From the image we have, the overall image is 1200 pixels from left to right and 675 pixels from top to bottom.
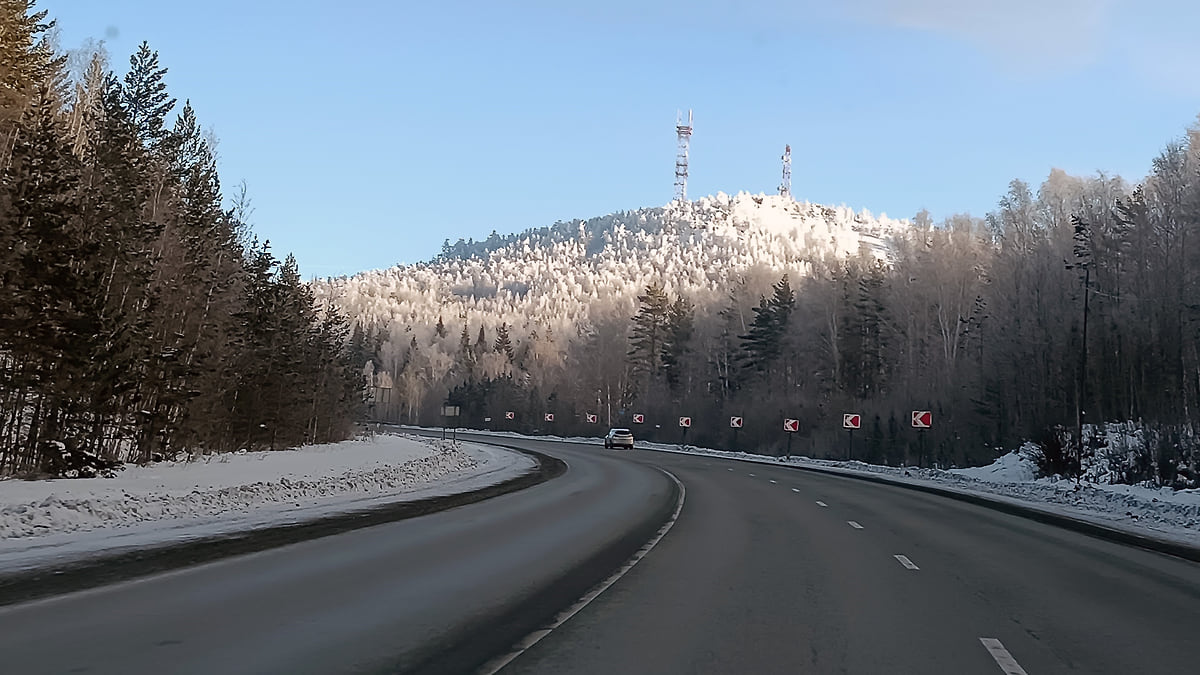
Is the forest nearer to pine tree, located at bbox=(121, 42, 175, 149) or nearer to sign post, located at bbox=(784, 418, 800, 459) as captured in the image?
sign post, located at bbox=(784, 418, 800, 459)

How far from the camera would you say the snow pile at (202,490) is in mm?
16953

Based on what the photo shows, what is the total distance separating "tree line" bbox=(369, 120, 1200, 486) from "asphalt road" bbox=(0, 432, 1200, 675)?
77.0 ft

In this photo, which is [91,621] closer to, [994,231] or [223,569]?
[223,569]

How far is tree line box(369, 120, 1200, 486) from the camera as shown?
53656 millimetres

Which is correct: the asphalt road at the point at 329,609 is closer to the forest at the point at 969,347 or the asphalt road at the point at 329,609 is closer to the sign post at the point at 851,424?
the forest at the point at 969,347

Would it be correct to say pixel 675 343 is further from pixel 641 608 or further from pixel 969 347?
pixel 641 608

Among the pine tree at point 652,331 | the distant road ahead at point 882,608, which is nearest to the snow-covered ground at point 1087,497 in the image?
the distant road ahead at point 882,608

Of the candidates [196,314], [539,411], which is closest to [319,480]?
[196,314]

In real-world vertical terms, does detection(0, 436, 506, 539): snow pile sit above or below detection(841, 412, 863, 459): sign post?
below

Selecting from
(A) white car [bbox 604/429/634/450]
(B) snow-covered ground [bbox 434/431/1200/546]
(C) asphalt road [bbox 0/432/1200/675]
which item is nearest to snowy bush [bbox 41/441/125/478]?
(C) asphalt road [bbox 0/432/1200/675]

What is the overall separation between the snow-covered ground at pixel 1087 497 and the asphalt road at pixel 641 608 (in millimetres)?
5829

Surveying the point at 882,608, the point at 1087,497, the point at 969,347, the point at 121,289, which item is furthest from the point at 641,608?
the point at 969,347

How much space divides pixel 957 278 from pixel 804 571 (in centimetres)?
7099

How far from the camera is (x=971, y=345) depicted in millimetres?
77000
